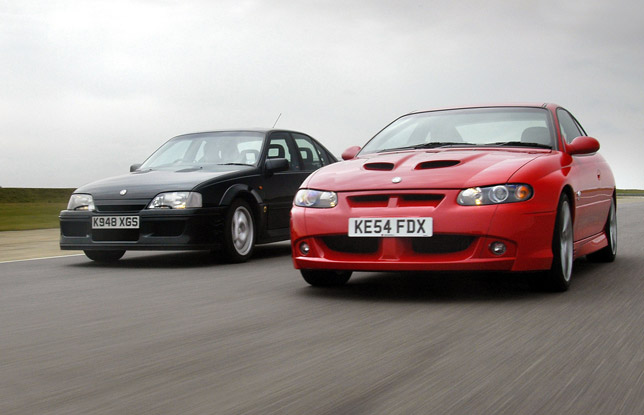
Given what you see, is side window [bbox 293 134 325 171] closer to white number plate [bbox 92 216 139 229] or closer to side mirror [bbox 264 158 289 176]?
side mirror [bbox 264 158 289 176]

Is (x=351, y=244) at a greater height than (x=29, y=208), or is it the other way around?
(x=351, y=244)

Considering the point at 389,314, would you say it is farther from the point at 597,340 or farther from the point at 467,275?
the point at 467,275

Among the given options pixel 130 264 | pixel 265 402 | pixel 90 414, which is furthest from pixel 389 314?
pixel 130 264

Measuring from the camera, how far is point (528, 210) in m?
5.66

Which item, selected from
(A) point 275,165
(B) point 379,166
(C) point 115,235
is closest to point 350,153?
(B) point 379,166

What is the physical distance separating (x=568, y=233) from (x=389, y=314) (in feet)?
5.84

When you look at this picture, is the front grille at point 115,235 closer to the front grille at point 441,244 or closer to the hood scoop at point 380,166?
the hood scoop at point 380,166

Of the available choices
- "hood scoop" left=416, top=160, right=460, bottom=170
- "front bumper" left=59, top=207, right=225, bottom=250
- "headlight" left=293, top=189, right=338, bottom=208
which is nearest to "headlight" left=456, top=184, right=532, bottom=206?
"hood scoop" left=416, top=160, right=460, bottom=170

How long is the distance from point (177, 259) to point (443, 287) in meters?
4.02

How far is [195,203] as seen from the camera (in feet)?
28.0

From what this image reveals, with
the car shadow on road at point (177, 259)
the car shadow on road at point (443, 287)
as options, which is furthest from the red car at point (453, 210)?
the car shadow on road at point (177, 259)

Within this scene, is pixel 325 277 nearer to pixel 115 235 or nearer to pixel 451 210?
pixel 451 210

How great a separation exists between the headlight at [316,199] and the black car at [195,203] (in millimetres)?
2465

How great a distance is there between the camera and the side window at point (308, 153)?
10.7m
